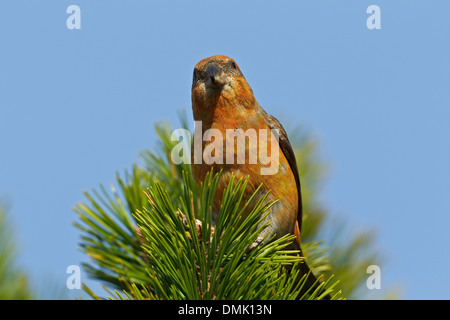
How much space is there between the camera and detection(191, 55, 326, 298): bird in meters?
4.04

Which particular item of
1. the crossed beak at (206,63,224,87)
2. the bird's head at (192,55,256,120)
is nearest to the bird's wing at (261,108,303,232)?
the bird's head at (192,55,256,120)

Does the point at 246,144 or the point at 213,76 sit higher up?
the point at 213,76

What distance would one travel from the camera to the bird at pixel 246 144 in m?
4.04

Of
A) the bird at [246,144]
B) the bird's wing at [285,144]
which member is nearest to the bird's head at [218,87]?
the bird at [246,144]

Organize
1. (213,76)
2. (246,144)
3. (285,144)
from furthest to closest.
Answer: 1. (285,144)
2. (213,76)
3. (246,144)

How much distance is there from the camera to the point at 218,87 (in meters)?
4.56

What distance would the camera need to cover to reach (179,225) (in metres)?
2.75

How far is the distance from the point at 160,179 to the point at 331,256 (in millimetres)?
1398

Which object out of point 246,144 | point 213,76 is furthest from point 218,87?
point 246,144

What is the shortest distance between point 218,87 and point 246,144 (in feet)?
2.20

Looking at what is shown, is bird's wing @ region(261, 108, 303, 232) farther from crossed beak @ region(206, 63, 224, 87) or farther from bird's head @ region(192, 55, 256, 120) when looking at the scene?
crossed beak @ region(206, 63, 224, 87)

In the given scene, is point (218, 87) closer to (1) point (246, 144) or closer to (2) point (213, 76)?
(2) point (213, 76)
